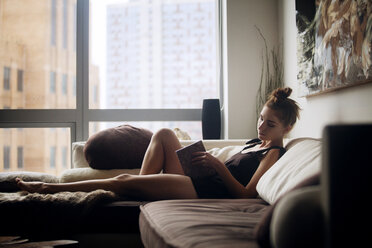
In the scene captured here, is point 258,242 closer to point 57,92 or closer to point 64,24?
point 57,92

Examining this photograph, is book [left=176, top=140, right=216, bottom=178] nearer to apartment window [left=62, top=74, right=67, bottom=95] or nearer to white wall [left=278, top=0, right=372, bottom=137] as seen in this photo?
white wall [left=278, top=0, right=372, bottom=137]

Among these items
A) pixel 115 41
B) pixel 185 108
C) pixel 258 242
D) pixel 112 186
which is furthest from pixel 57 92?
pixel 258 242

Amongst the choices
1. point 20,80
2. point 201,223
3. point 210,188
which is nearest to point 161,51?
point 20,80

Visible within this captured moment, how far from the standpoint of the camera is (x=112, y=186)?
1.83m

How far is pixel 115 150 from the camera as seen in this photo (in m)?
2.33

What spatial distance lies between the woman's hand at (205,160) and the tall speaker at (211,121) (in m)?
1.39

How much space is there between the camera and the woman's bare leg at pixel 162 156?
2115 millimetres

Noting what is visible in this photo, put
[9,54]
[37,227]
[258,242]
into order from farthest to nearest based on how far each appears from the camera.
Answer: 1. [9,54]
2. [37,227]
3. [258,242]

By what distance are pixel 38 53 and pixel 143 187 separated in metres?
2.62

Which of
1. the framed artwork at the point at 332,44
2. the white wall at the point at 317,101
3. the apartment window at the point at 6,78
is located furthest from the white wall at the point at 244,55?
the apartment window at the point at 6,78

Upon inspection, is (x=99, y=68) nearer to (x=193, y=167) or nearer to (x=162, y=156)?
(x=162, y=156)

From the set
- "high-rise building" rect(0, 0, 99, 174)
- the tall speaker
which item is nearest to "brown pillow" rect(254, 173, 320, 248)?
the tall speaker

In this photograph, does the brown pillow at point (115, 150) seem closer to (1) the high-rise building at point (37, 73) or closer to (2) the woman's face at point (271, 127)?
(2) the woman's face at point (271, 127)

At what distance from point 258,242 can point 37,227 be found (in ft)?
4.03
